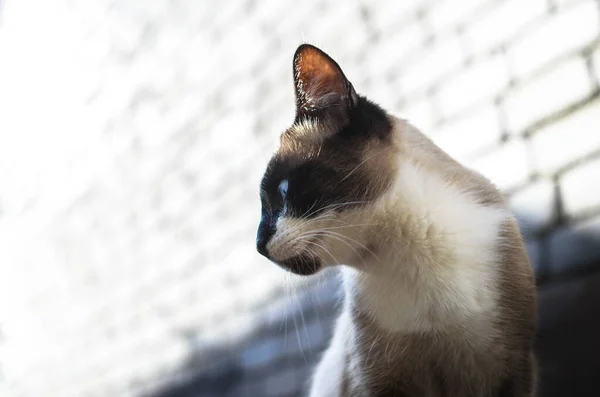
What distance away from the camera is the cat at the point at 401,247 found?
0.74m

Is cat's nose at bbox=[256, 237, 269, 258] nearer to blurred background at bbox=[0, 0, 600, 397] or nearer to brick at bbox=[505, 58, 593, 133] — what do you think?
blurred background at bbox=[0, 0, 600, 397]

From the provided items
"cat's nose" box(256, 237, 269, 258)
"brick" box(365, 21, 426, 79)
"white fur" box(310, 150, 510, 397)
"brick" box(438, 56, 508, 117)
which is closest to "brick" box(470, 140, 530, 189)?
"brick" box(438, 56, 508, 117)

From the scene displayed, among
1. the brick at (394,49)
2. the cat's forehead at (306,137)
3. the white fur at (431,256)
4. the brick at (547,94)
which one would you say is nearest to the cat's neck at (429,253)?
the white fur at (431,256)

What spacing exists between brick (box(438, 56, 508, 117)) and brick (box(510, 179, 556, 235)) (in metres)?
0.19

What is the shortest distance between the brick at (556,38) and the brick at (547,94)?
28 mm

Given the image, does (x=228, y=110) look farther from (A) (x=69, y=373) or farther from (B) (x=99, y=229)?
(A) (x=69, y=373)

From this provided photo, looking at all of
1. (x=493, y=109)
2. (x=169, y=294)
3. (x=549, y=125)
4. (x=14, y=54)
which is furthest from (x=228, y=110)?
(x=549, y=125)

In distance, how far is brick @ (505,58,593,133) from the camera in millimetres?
917

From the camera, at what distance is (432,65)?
3.87 feet

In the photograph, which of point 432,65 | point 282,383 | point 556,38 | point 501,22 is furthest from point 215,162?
point 556,38

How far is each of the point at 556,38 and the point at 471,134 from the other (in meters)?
0.21

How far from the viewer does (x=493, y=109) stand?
105 centimetres

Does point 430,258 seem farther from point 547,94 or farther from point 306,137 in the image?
point 547,94

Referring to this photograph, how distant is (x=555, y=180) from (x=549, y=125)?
91 millimetres
